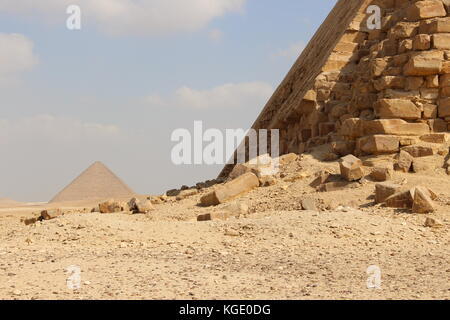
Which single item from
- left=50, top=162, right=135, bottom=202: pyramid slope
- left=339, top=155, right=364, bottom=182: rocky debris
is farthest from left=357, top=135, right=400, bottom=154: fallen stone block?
left=50, top=162, right=135, bottom=202: pyramid slope

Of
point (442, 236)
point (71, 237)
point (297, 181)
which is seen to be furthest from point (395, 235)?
point (71, 237)

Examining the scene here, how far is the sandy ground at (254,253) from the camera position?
5.35m

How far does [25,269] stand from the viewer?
249 inches

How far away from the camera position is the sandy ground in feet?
17.6

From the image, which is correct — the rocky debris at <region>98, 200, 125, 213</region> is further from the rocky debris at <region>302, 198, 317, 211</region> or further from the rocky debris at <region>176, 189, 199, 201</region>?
the rocky debris at <region>302, 198, 317, 211</region>

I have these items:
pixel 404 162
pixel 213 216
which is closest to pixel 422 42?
pixel 404 162

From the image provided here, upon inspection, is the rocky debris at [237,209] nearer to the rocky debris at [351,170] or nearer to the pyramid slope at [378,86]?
the rocky debris at [351,170]

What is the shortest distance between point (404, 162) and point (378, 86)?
1.77 meters

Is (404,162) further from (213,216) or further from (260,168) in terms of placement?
(213,216)

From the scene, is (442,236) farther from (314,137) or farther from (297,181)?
(314,137)

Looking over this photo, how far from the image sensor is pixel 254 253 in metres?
6.97

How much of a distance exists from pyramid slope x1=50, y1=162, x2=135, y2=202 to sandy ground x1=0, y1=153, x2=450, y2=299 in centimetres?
1668
